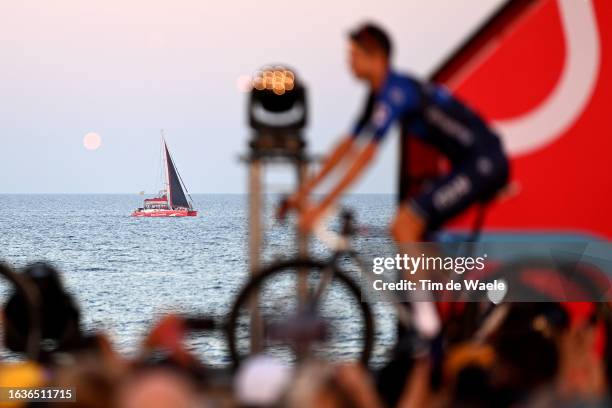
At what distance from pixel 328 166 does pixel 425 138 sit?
1.75ft

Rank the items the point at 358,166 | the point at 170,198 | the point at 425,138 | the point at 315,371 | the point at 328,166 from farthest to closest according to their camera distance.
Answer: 1. the point at 170,198
2. the point at 328,166
3. the point at 425,138
4. the point at 358,166
5. the point at 315,371

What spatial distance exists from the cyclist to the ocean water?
2002 centimetres

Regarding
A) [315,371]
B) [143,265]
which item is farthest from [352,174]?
[143,265]

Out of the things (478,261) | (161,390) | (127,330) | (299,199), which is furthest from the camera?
(127,330)

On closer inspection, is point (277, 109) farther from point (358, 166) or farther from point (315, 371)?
point (315, 371)

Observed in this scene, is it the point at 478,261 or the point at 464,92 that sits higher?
the point at 464,92

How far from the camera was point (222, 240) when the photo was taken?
356ft

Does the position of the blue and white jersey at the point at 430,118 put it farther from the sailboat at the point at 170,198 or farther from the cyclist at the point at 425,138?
the sailboat at the point at 170,198

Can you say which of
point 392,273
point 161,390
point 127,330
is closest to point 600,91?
point 392,273

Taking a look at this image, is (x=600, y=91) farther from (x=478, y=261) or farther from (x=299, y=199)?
(x=299, y=199)

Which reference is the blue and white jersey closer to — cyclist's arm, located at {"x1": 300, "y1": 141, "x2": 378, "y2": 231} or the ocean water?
cyclist's arm, located at {"x1": 300, "y1": 141, "x2": 378, "y2": 231}

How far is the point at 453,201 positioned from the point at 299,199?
0.82 m

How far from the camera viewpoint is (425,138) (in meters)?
4.00

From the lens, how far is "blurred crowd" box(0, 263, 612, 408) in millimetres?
2502
